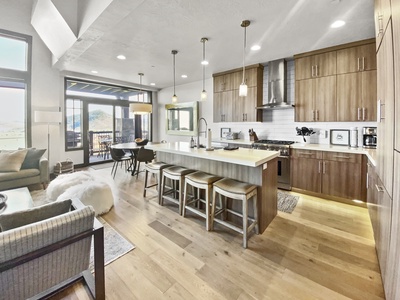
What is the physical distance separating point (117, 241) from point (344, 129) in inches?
167

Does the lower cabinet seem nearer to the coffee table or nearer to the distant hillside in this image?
the coffee table

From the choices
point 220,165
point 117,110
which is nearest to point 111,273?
Answer: point 220,165

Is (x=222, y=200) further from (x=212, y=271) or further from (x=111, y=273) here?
(x=111, y=273)

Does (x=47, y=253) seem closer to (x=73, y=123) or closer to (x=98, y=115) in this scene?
(x=73, y=123)

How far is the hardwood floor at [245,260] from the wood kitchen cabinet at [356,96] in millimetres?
1644

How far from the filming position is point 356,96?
330 cm

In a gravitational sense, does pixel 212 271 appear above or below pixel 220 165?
below

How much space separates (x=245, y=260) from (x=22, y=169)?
15.1 feet

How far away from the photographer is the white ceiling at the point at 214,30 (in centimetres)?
231

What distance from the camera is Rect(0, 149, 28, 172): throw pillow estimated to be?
144 inches

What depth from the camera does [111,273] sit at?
5.84 feet

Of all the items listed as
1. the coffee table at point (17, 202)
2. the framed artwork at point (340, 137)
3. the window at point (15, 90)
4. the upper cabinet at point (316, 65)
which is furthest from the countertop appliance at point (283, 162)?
the window at point (15, 90)

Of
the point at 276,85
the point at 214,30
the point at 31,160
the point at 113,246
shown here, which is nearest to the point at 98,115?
the point at 31,160

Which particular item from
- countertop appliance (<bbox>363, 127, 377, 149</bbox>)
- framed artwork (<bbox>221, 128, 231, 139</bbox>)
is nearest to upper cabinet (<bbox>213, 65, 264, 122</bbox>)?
framed artwork (<bbox>221, 128, 231, 139</bbox>)
